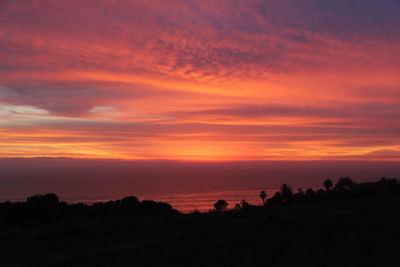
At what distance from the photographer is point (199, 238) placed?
493 inches

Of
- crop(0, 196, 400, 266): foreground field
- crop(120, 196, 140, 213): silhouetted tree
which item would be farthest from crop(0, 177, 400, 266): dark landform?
crop(120, 196, 140, 213): silhouetted tree

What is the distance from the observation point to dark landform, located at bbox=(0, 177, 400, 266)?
31.5 feet

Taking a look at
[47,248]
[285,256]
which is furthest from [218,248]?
[47,248]

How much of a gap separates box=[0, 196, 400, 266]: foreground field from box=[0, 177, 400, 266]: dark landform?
0.03 metres

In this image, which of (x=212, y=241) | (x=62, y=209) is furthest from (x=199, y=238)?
(x=62, y=209)

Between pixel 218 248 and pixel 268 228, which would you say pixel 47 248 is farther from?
pixel 268 228

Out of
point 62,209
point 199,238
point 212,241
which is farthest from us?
point 62,209

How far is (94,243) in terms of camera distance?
39.8 feet

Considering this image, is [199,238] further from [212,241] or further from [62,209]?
[62,209]

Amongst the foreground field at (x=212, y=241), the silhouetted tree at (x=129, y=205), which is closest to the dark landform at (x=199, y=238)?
the foreground field at (x=212, y=241)

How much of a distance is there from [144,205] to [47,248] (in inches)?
452

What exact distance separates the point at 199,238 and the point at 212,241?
0.74 m

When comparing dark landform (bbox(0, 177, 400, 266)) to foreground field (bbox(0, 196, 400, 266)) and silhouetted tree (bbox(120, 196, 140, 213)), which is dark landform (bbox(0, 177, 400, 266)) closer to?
foreground field (bbox(0, 196, 400, 266))

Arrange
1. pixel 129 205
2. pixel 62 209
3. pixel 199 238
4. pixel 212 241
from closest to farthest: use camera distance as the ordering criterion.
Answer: pixel 212 241 < pixel 199 238 < pixel 62 209 < pixel 129 205
